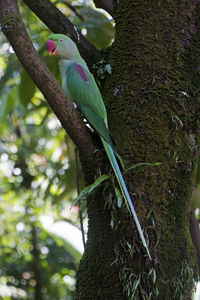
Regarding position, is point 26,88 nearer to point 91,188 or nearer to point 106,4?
point 106,4

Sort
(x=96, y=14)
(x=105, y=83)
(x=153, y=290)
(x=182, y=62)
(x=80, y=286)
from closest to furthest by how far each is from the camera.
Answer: (x=153, y=290) → (x=80, y=286) → (x=182, y=62) → (x=105, y=83) → (x=96, y=14)

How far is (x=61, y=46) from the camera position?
1879 millimetres

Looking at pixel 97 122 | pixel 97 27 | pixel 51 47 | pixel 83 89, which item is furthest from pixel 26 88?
pixel 97 122

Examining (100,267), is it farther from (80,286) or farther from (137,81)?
(137,81)

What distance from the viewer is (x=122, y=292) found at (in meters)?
1.23

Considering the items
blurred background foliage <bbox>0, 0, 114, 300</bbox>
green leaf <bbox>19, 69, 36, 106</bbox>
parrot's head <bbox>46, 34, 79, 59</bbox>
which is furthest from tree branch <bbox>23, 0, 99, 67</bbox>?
blurred background foliage <bbox>0, 0, 114, 300</bbox>

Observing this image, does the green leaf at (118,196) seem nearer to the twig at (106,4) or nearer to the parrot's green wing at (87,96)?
the parrot's green wing at (87,96)

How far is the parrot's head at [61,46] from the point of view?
1802 millimetres

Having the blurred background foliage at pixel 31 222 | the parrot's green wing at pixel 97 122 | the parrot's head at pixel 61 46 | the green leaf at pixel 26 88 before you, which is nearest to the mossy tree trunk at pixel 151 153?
the parrot's green wing at pixel 97 122

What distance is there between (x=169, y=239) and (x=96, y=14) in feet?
4.54

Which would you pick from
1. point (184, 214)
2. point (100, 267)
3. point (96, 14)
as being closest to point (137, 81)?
point (184, 214)

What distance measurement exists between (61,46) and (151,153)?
81 centimetres

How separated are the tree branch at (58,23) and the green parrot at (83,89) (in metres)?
0.03

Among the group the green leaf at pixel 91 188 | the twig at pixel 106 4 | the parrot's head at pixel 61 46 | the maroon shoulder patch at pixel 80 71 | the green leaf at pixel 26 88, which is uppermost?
the twig at pixel 106 4
